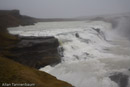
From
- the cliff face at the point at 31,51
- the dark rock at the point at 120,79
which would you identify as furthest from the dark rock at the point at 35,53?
the dark rock at the point at 120,79

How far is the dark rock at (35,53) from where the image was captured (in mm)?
10734

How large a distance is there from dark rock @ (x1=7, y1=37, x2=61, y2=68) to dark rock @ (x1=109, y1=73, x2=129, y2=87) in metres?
4.72

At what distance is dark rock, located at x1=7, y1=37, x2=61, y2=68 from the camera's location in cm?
1073

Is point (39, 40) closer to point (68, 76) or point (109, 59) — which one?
point (68, 76)

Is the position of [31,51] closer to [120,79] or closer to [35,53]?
[35,53]

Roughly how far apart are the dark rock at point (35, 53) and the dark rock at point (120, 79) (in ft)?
15.5

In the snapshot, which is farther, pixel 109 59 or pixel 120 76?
pixel 109 59

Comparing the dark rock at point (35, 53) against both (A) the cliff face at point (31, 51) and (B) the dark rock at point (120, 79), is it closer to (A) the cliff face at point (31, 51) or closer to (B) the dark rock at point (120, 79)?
(A) the cliff face at point (31, 51)

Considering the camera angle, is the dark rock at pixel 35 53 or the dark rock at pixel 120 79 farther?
the dark rock at pixel 35 53

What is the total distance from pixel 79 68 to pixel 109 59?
3140mm

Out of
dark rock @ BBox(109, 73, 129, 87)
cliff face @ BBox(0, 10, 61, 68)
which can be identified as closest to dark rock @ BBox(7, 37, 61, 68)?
cliff face @ BBox(0, 10, 61, 68)

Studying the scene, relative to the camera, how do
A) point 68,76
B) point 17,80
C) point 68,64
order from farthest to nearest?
point 68,64
point 68,76
point 17,80

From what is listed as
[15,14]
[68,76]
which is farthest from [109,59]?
[15,14]

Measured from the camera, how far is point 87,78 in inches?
332
